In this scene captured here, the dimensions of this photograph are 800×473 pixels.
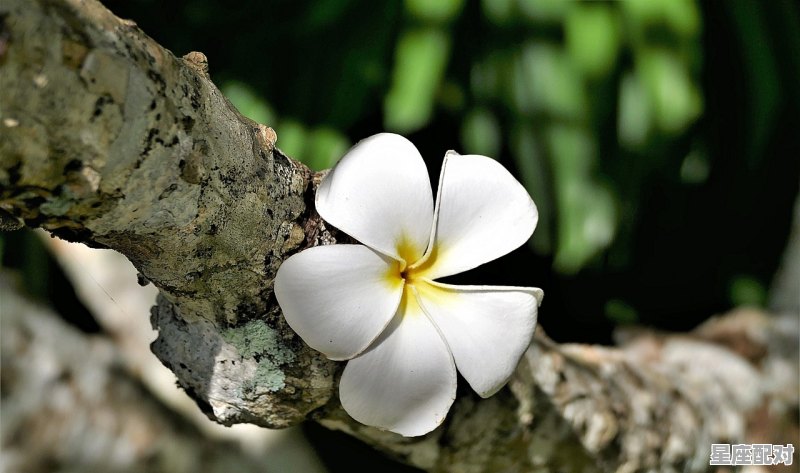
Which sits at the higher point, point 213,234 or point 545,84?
point 213,234

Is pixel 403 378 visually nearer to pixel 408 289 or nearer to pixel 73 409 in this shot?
pixel 408 289

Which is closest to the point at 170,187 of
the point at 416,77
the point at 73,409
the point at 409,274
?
the point at 409,274

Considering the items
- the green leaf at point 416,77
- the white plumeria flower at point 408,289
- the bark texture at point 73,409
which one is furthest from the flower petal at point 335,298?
the bark texture at point 73,409

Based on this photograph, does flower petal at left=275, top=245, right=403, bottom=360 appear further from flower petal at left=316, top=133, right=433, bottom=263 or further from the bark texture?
the bark texture

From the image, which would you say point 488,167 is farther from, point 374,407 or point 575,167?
point 575,167

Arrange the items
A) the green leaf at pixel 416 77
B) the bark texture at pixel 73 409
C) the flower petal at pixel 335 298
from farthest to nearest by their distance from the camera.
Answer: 1. the bark texture at pixel 73 409
2. the green leaf at pixel 416 77
3. the flower petal at pixel 335 298

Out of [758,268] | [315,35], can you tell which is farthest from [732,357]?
[315,35]

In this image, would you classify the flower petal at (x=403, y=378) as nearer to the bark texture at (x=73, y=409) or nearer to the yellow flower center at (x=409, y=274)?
the yellow flower center at (x=409, y=274)
